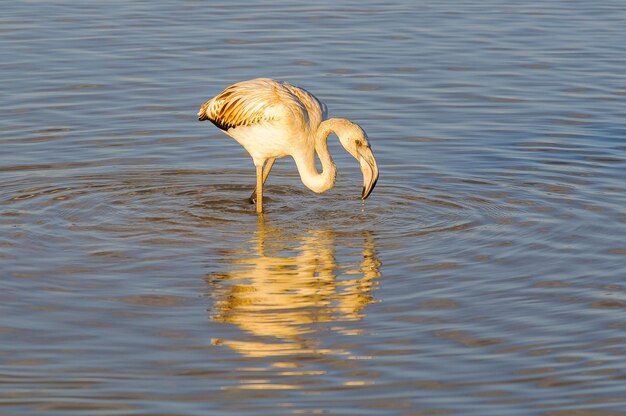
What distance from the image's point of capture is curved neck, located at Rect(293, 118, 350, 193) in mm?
10539

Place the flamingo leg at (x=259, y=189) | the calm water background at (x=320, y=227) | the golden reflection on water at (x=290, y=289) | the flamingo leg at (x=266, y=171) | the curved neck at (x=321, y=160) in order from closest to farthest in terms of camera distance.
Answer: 1. the calm water background at (x=320, y=227)
2. the golden reflection on water at (x=290, y=289)
3. the curved neck at (x=321, y=160)
4. the flamingo leg at (x=259, y=189)
5. the flamingo leg at (x=266, y=171)

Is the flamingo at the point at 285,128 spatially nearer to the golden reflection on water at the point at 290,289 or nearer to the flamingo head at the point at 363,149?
the flamingo head at the point at 363,149

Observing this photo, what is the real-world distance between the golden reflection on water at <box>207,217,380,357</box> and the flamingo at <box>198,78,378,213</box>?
0.55m

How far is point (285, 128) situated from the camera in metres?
10.6

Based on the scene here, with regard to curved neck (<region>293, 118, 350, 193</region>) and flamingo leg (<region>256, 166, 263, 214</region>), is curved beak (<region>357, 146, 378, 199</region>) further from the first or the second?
flamingo leg (<region>256, 166, 263, 214</region>)

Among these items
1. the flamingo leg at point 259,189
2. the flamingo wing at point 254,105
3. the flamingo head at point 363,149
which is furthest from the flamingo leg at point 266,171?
the flamingo head at point 363,149

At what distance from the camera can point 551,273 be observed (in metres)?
9.27

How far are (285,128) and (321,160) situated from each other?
39 centimetres

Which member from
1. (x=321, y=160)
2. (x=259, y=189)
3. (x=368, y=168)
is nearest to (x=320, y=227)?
(x=321, y=160)

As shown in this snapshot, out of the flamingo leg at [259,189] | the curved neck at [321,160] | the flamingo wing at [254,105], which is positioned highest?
the flamingo wing at [254,105]

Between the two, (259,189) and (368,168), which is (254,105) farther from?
(368,168)

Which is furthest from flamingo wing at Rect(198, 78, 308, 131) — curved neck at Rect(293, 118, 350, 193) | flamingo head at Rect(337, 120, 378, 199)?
flamingo head at Rect(337, 120, 378, 199)

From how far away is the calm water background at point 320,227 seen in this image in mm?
7344

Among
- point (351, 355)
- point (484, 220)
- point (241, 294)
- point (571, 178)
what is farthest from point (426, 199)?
point (351, 355)
